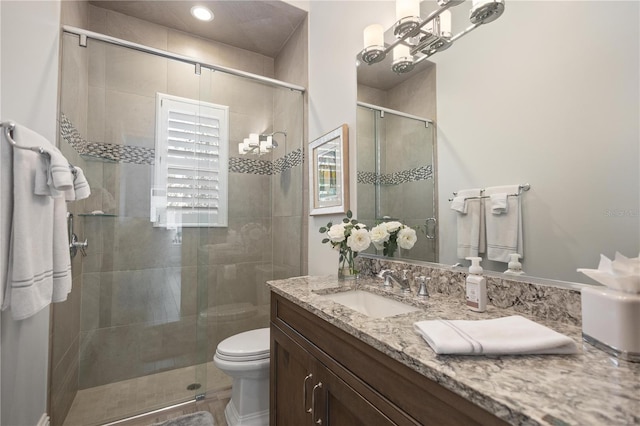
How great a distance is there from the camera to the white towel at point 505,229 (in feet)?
3.14

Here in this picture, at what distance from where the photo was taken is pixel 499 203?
101 centimetres

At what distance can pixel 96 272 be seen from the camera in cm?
204

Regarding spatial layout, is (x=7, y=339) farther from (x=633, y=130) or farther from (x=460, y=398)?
(x=633, y=130)

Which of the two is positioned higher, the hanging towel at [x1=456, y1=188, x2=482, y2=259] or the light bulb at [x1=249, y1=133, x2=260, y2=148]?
the light bulb at [x1=249, y1=133, x2=260, y2=148]

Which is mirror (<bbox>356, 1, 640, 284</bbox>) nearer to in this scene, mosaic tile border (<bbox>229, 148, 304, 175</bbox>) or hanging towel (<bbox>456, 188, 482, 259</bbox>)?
hanging towel (<bbox>456, 188, 482, 259</bbox>)

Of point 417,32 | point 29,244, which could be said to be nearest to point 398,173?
point 417,32

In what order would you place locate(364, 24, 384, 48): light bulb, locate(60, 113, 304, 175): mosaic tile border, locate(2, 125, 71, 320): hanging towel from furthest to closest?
1. locate(60, 113, 304, 175): mosaic tile border
2. locate(364, 24, 384, 48): light bulb
3. locate(2, 125, 71, 320): hanging towel

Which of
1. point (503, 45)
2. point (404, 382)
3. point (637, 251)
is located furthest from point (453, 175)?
point (404, 382)

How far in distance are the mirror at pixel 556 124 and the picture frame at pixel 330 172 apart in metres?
0.70

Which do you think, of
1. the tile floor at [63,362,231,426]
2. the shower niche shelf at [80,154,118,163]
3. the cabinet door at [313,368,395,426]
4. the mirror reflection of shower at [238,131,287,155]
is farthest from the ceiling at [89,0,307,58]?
the tile floor at [63,362,231,426]

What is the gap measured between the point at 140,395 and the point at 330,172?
79.2 inches

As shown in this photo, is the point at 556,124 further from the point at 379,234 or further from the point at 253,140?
the point at 253,140

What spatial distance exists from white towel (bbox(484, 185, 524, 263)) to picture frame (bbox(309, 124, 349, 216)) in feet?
2.79

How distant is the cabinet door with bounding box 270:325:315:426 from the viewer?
105cm
